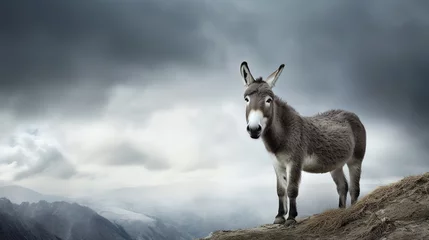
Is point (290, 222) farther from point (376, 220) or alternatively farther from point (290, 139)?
point (376, 220)

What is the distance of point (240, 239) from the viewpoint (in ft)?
54.8

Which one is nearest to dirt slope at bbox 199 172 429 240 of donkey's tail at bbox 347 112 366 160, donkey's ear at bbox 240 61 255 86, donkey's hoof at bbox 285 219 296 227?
donkey's hoof at bbox 285 219 296 227

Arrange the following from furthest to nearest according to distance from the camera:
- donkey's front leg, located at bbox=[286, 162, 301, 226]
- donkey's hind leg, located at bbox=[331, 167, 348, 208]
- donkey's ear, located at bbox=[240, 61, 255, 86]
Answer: donkey's hind leg, located at bbox=[331, 167, 348, 208] → donkey's ear, located at bbox=[240, 61, 255, 86] → donkey's front leg, located at bbox=[286, 162, 301, 226]

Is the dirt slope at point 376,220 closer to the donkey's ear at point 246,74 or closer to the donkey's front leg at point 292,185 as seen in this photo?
the donkey's front leg at point 292,185

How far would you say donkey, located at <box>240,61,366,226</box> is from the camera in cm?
1581

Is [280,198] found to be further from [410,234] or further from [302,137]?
[410,234]

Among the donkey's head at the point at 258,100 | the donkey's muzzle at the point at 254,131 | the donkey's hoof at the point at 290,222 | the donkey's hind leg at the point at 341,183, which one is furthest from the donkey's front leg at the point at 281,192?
the donkey's hind leg at the point at 341,183

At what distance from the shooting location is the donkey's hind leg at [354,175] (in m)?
19.9

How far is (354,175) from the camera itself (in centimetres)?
2019

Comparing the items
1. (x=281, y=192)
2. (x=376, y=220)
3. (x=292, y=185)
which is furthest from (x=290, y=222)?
(x=376, y=220)

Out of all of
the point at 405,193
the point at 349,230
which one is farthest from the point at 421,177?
the point at 349,230

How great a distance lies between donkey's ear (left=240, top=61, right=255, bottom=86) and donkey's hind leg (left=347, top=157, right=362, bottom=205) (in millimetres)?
6835

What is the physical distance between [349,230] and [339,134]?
5.38 metres

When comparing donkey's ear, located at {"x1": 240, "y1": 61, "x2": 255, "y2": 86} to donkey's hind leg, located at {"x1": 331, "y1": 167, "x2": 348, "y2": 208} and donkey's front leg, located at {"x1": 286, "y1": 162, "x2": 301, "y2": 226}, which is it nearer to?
donkey's front leg, located at {"x1": 286, "y1": 162, "x2": 301, "y2": 226}
